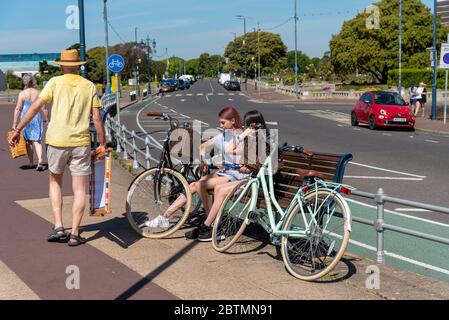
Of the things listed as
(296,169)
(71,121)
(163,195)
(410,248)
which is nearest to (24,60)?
(163,195)

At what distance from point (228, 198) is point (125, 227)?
5.20 feet

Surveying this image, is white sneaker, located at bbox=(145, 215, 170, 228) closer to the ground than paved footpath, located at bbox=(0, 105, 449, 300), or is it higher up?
higher up

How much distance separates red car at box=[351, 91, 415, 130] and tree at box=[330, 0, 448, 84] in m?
41.0

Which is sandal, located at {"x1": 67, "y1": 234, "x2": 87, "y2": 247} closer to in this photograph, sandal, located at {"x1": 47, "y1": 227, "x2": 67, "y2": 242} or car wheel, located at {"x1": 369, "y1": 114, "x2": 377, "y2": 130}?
sandal, located at {"x1": 47, "y1": 227, "x2": 67, "y2": 242}

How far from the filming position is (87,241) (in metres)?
6.36

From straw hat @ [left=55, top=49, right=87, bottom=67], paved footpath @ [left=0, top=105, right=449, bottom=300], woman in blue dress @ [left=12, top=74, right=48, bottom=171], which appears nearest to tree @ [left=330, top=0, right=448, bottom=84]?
woman in blue dress @ [left=12, top=74, right=48, bottom=171]

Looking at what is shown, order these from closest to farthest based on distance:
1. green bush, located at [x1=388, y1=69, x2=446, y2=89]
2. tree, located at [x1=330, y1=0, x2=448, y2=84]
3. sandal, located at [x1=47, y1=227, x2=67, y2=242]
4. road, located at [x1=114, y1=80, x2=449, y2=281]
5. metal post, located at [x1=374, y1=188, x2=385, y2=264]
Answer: metal post, located at [x1=374, y1=188, x2=385, y2=264]
sandal, located at [x1=47, y1=227, x2=67, y2=242]
road, located at [x1=114, y1=80, x2=449, y2=281]
green bush, located at [x1=388, y1=69, x2=446, y2=89]
tree, located at [x1=330, y1=0, x2=448, y2=84]

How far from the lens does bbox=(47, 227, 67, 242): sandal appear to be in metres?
6.25

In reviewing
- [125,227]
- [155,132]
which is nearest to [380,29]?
[155,132]

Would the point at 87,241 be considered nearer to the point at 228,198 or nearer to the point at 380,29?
the point at 228,198

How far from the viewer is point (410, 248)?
704 cm

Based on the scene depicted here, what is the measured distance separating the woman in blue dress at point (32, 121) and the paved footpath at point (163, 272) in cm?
439

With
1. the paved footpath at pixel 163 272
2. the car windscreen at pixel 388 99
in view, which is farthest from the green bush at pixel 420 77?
the paved footpath at pixel 163 272

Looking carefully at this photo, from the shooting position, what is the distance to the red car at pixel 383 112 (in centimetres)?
2419
